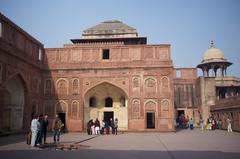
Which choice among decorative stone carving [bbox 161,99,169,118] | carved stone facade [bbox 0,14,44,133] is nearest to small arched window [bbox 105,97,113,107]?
decorative stone carving [bbox 161,99,169,118]

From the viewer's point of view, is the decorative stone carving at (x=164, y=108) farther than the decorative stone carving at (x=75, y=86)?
No

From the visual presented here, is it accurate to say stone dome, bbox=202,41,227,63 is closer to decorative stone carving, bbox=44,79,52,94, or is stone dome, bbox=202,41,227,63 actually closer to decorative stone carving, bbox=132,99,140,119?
decorative stone carving, bbox=132,99,140,119

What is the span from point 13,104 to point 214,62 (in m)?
25.2

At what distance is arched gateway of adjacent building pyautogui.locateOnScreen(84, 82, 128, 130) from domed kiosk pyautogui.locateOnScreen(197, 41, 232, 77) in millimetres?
15695

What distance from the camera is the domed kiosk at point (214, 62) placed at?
33.1 meters

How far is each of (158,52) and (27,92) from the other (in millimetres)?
11400

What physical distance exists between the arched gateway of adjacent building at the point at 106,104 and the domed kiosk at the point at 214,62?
15.7 meters

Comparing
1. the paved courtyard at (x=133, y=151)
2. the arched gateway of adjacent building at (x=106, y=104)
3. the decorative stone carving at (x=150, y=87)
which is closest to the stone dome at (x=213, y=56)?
the decorative stone carving at (x=150, y=87)

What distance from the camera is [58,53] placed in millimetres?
22938

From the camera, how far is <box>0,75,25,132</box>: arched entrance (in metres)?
17.8

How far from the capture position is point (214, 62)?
33.1 metres

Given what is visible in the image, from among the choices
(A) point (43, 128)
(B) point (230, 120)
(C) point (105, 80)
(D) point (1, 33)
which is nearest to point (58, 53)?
(C) point (105, 80)

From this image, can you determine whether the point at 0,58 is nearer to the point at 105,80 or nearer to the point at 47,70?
the point at 47,70

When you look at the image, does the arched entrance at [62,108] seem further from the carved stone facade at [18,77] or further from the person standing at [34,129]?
the person standing at [34,129]
